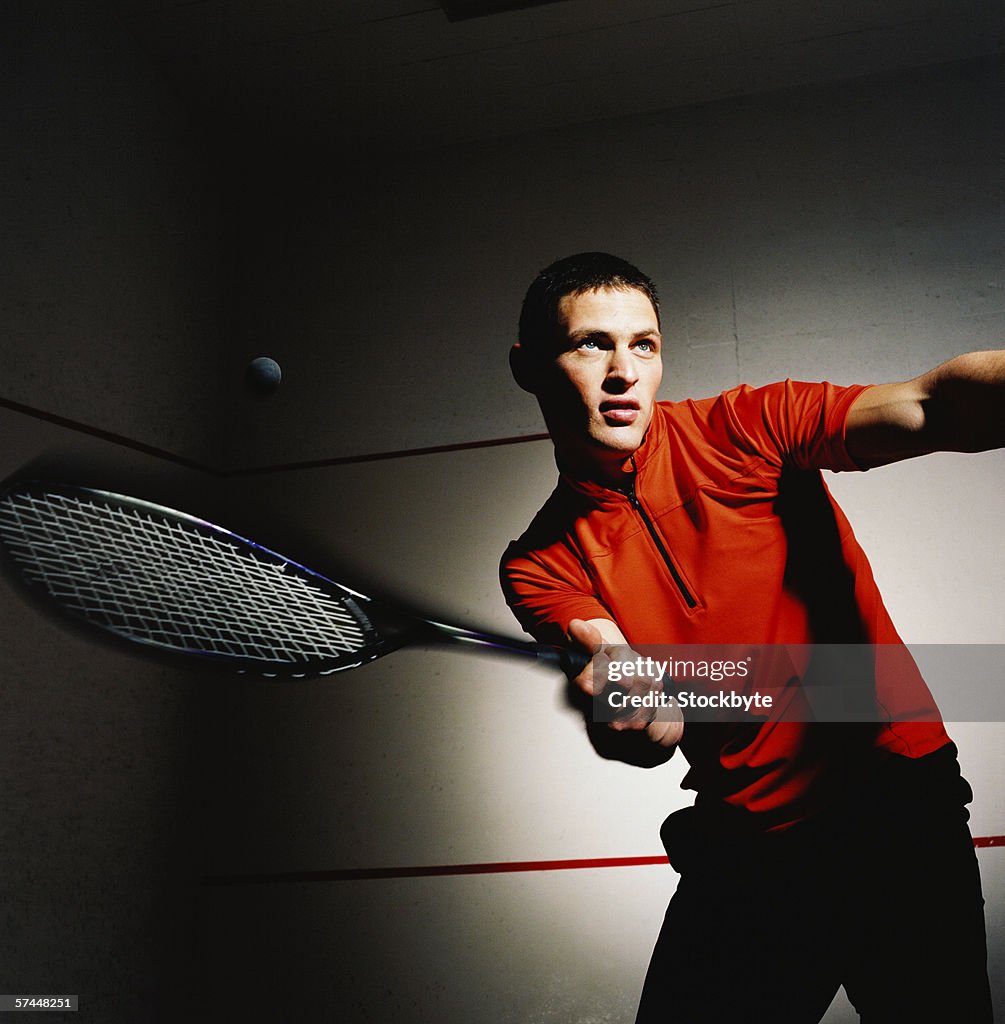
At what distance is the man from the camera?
1.53 metres

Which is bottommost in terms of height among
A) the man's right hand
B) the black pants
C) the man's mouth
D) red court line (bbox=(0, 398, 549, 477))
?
the black pants

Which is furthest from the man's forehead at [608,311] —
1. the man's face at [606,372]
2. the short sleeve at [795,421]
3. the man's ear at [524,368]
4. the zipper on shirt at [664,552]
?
the zipper on shirt at [664,552]

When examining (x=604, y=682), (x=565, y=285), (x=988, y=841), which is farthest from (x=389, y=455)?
(x=988, y=841)

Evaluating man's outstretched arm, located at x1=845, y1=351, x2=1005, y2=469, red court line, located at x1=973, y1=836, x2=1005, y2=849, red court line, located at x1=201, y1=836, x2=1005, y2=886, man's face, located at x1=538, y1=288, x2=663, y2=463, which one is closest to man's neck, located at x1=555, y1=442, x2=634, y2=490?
man's face, located at x1=538, y1=288, x2=663, y2=463

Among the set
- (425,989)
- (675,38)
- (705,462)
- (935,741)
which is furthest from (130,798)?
(675,38)

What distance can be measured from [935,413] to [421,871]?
1274 millimetres

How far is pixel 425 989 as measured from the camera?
190 centimetres

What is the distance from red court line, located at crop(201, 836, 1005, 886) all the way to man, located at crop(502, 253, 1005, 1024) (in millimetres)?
114

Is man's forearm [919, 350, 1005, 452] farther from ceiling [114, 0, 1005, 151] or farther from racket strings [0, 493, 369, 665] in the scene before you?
ceiling [114, 0, 1005, 151]

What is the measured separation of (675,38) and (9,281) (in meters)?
1.52

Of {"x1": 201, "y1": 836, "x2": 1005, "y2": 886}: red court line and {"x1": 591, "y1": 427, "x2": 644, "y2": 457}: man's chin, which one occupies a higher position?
{"x1": 591, "y1": 427, "x2": 644, "y2": 457}: man's chin

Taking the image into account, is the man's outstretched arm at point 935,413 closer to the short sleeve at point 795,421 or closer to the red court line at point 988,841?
the short sleeve at point 795,421

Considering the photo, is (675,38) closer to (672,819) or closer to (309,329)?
(309,329)

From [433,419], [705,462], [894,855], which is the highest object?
[433,419]
